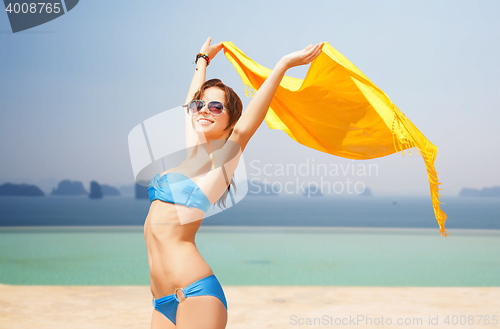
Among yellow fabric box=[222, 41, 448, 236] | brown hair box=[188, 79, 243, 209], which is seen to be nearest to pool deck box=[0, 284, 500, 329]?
yellow fabric box=[222, 41, 448, 236]

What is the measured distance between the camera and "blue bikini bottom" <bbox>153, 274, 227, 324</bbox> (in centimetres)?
146

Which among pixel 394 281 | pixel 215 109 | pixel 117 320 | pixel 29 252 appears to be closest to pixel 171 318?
pixel 215 109

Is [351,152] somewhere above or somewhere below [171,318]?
above

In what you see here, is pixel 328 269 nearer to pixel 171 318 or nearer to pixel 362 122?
pixel 362 122

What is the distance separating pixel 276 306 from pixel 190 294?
365cm

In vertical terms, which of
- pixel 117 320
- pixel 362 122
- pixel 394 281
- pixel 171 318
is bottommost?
pixel 394 281

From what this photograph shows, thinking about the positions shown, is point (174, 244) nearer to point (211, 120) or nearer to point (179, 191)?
point (179, 191)

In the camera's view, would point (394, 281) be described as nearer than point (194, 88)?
No

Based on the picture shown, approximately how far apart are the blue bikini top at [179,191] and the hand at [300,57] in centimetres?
59

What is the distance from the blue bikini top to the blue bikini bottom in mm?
264

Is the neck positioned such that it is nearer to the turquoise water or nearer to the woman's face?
the woman's face

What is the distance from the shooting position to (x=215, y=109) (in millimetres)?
1658

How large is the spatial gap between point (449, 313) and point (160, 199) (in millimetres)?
4156

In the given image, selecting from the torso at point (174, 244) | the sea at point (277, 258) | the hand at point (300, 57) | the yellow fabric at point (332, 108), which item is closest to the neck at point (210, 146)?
the torso at point (174, 244)
